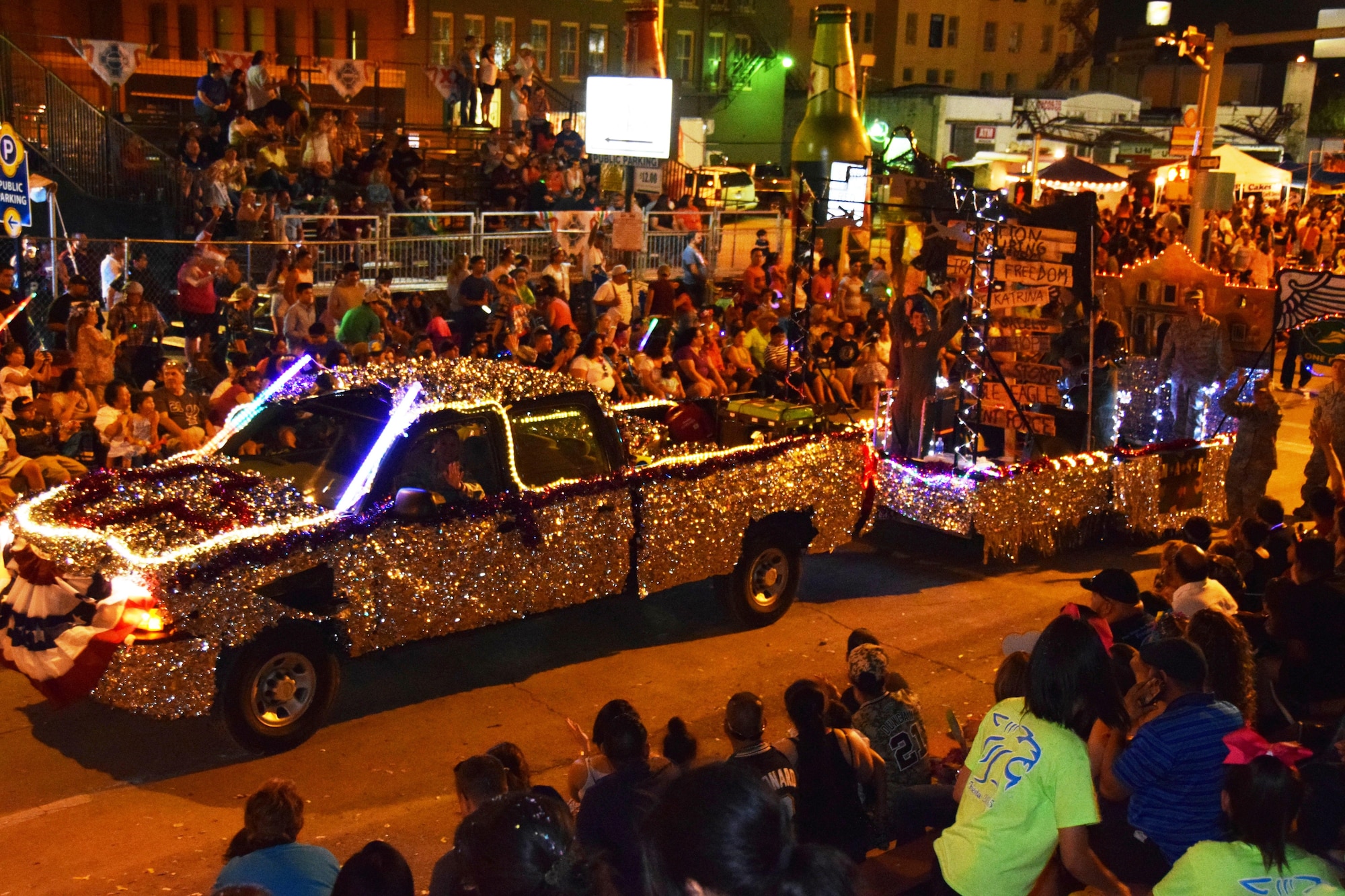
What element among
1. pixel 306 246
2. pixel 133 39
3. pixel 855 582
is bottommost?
pixel 855 582

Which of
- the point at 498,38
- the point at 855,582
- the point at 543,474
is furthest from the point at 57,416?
the point at 498,38

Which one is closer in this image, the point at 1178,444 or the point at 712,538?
the point at 712,538

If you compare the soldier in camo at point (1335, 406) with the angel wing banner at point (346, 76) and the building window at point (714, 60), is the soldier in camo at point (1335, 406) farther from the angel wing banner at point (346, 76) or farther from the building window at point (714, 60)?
the building window at point (714, 60)

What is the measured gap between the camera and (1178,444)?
1204cm

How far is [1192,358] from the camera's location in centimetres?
1320

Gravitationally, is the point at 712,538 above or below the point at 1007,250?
below

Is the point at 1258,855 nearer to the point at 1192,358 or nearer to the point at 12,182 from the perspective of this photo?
the point at 1192,358

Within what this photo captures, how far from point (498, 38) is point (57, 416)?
91.9 ft

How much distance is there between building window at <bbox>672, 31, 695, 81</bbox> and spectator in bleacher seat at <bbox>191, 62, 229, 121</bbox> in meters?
24.4

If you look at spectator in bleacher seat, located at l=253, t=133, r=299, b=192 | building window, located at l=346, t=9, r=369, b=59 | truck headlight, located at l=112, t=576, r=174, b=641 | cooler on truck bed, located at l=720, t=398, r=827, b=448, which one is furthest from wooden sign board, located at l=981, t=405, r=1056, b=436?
building window, located at l=346, t=9, r=369, b=59

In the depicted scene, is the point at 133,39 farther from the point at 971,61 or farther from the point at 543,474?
the point at 971,61

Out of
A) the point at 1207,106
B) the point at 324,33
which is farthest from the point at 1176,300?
the point at 324,33

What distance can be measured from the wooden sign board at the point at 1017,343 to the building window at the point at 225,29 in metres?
22.7

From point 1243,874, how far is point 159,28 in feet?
96.7
